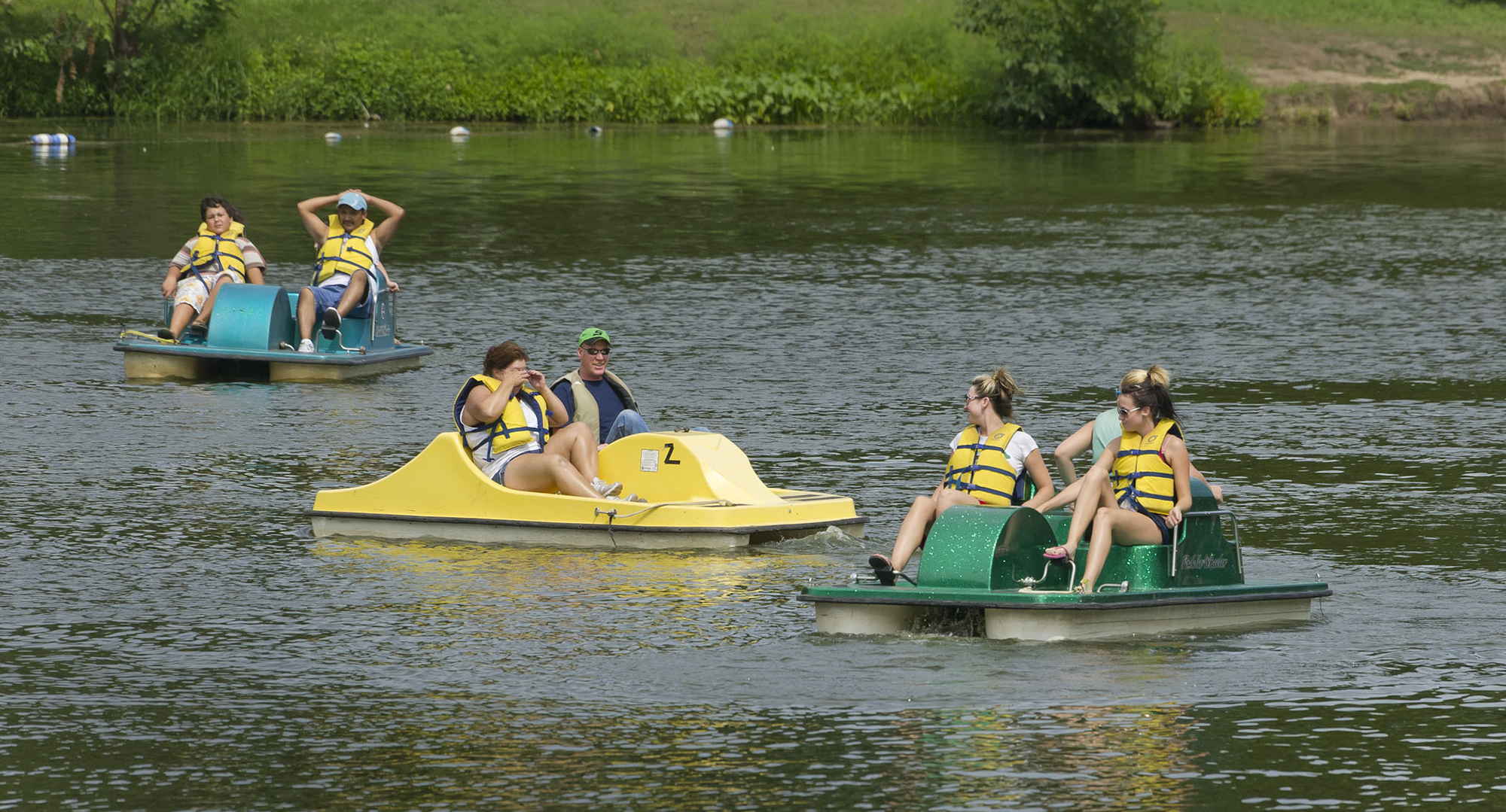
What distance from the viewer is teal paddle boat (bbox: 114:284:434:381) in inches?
656

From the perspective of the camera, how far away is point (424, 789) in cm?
706

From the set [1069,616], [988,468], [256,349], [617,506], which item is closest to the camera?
[1069,616]

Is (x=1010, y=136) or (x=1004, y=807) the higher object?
(x=1010, y=136)

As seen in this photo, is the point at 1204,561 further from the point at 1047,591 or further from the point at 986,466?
the point at 986,466

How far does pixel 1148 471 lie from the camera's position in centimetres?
955

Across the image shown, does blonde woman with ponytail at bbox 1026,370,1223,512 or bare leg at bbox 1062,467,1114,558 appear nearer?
bare leg at bbox 1062,467,1114,558

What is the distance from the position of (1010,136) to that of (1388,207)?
20048mm

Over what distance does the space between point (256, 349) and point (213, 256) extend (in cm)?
137

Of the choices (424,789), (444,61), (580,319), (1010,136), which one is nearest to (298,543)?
(424,789)

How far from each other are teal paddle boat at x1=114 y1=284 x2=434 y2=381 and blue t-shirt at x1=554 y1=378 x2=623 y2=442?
16.6ft

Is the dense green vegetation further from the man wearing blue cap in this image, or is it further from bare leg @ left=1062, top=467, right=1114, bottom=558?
bare leg @ left=1062, top=467, right=1114, bottom=558

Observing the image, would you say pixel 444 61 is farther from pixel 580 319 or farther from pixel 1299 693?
pixel 1299 693

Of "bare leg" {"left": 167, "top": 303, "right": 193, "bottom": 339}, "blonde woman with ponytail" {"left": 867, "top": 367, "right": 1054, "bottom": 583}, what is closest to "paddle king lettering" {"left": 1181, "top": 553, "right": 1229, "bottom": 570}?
"blonde woman with ponytail" {"left": 867, "top": 367, "right": 1054, "bottom": 583}

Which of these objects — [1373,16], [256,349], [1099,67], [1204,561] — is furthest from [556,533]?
[1373,16]
